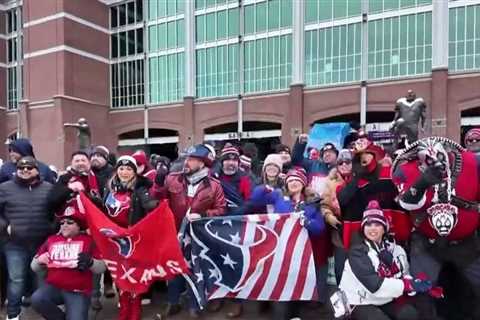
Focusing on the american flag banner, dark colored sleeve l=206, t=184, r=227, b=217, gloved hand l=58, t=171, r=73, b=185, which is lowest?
the american flag banner

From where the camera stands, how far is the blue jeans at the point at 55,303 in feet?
14.8

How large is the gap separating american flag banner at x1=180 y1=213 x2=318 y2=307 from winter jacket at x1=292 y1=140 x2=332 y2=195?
0.65 metres

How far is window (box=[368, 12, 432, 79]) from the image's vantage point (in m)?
26.4

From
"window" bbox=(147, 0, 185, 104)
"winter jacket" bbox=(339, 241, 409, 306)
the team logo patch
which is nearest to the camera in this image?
"winter jacket" bbox=(339, 241, 409, 306)

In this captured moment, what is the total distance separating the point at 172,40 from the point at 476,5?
68.9ft

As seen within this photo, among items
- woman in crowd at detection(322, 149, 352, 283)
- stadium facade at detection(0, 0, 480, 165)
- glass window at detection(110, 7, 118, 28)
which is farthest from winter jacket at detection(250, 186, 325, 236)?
glass window at detection(110, 7, 118, 28)

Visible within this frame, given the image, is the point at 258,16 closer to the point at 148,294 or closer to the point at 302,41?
the point at 302,41

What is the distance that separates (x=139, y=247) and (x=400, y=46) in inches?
1018

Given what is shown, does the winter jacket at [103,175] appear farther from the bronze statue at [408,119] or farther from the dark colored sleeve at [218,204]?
the bronze statue at [408,119]

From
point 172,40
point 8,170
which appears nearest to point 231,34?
point 172,40

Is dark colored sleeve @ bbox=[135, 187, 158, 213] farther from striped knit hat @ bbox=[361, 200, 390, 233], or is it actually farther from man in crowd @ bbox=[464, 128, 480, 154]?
man in crowd @ bbox=[464, 128, 480, 154]

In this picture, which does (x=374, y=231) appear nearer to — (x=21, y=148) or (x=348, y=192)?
(x=348, y=192)

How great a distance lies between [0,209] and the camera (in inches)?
192

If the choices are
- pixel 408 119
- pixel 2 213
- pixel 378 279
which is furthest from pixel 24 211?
pixel 408 119
